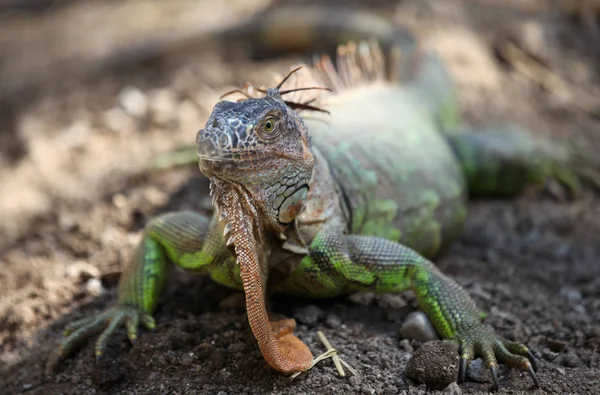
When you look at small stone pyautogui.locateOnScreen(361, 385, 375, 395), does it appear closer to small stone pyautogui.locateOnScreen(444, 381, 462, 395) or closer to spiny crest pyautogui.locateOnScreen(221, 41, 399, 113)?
small stone pyautogui.locateOnScreen(444, 381, 462, 395)

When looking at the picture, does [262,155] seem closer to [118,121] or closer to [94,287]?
[94,287]

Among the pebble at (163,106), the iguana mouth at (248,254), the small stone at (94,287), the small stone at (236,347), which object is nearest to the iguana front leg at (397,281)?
the small stone at (236,347)

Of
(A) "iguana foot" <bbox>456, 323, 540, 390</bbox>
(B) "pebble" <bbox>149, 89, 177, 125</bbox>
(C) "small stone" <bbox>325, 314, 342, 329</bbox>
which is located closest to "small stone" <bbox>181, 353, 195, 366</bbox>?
(C) "small stone" <bbox>325, 314, 342, 329</bbox>

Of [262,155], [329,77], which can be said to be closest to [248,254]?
[262,155]

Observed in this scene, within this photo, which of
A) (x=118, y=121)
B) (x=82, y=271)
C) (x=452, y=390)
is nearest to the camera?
(x=452, y=390)

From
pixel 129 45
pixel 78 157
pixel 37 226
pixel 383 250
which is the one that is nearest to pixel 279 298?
pixel 383 250

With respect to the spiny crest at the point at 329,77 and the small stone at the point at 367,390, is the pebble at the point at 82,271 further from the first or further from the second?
the small stone at the point at 367,390
